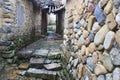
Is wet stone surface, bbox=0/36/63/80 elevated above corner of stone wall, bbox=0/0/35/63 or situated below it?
below

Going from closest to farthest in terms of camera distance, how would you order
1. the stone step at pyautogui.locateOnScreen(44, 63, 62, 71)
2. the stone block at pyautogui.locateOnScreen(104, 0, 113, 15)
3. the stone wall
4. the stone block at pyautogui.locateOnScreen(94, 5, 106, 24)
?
the stone wall, the stone block at pyautogui.locateOnScreen(104, 0, 113, 15), the stone block at pyautogui.locateOnScreen(94, 5, 106, 24), the stone step at pyautogui.locateOnScreen(44, 63, 62, 71)

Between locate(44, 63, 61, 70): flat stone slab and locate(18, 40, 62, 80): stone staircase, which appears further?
locate(44, 63, 61, 70): flat stone slab

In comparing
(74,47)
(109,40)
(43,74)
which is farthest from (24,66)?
(109,40)

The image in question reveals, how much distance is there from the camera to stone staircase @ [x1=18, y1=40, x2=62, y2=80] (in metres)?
3.39

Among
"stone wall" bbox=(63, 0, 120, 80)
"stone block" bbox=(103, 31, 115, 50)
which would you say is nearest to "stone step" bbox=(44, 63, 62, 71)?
"stone wall" bbox=(63, 0, 120, 80)

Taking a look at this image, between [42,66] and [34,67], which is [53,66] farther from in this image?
[34,67]

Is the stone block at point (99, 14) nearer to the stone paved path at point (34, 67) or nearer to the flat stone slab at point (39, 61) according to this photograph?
the stone paved path at point (34, 67)

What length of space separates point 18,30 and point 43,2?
547 cm

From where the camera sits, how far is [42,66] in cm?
377

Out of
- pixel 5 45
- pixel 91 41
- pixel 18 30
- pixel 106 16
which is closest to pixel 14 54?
pixel 5 45

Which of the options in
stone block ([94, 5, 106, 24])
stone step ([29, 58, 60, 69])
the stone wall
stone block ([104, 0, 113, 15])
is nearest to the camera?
the stone wall

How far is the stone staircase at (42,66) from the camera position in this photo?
3391mm

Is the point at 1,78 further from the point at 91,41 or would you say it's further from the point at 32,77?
the point at 91,41

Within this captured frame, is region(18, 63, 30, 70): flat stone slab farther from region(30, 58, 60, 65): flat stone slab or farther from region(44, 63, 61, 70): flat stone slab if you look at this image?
region(44, 63, 61, 70): flat stone slab
